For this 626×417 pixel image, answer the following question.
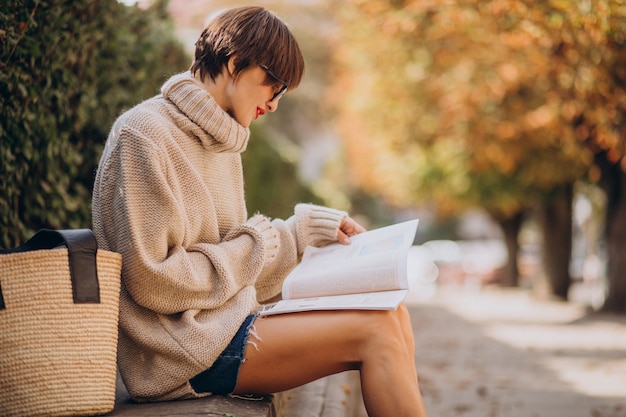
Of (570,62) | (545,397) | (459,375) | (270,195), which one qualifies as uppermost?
(570,62)

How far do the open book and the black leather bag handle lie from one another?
682 millimetres

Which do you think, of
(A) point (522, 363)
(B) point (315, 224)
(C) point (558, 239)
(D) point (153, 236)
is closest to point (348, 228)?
(B) point (315, 224)

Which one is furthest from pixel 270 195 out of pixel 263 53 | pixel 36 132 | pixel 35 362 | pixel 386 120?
pixel 386 120

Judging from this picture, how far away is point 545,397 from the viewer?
6.51 meters

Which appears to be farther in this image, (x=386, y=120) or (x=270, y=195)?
(x=386, y=120)

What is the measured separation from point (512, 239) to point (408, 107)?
32.5ft

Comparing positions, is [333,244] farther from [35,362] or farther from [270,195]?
[270,195]

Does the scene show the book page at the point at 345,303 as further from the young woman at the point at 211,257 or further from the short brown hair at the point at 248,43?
the short brown hair at the point at 248,43

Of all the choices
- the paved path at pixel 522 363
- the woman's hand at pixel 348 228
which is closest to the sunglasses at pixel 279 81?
the woman's hand at pixel 348 228

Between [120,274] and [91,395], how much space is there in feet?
1.30

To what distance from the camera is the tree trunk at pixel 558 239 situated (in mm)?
19141

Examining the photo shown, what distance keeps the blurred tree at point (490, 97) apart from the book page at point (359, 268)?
3.39 m

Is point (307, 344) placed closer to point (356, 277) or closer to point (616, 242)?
point (356, 277)

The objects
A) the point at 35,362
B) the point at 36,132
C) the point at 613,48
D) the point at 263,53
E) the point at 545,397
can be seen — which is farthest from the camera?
the point at 613,48
